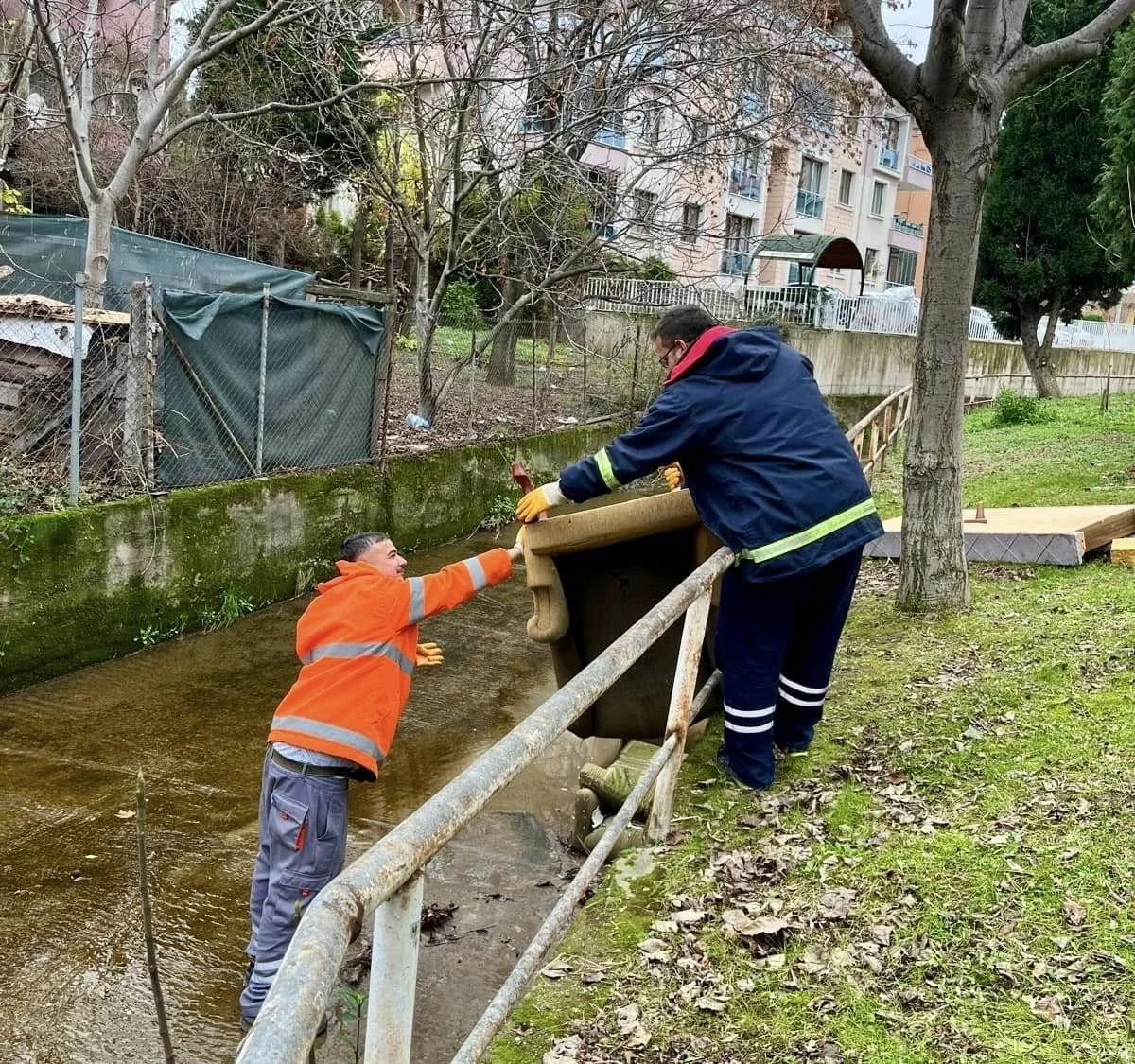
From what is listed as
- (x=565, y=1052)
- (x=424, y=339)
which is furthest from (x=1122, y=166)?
(x=565, y=1052)

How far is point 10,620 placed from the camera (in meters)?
6.91

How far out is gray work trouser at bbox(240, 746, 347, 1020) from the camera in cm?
352

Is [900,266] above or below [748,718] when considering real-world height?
above

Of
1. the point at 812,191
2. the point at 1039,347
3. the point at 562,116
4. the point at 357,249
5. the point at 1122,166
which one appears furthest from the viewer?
the point at 812,191

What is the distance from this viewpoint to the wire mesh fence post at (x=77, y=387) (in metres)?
7.27

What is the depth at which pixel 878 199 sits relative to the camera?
43000 millimetres

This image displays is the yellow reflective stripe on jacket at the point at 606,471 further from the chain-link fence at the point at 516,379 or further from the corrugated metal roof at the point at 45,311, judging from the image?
the chain-link fence at the point at 516,379

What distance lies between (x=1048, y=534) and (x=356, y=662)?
17.6 feet

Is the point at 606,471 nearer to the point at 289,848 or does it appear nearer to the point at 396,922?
the point at 289,848

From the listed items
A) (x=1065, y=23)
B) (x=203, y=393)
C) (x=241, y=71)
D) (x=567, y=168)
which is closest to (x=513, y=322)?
(x=567, y=168)

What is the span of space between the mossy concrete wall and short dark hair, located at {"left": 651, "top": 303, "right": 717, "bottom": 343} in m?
4.95

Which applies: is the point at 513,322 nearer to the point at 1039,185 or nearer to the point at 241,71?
the point at 241,71

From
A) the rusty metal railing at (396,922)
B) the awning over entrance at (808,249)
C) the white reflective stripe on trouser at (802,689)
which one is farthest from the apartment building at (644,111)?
the rusty metal railing at (396,922)

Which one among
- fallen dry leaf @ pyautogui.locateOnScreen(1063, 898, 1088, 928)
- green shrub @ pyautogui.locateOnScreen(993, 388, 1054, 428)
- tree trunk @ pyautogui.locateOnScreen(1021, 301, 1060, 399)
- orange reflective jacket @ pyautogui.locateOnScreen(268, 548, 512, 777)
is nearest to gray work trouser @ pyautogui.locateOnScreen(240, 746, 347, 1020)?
orange reflective jacket @ pyautogui.locateOnScreen(268, 548, 512, 777)
